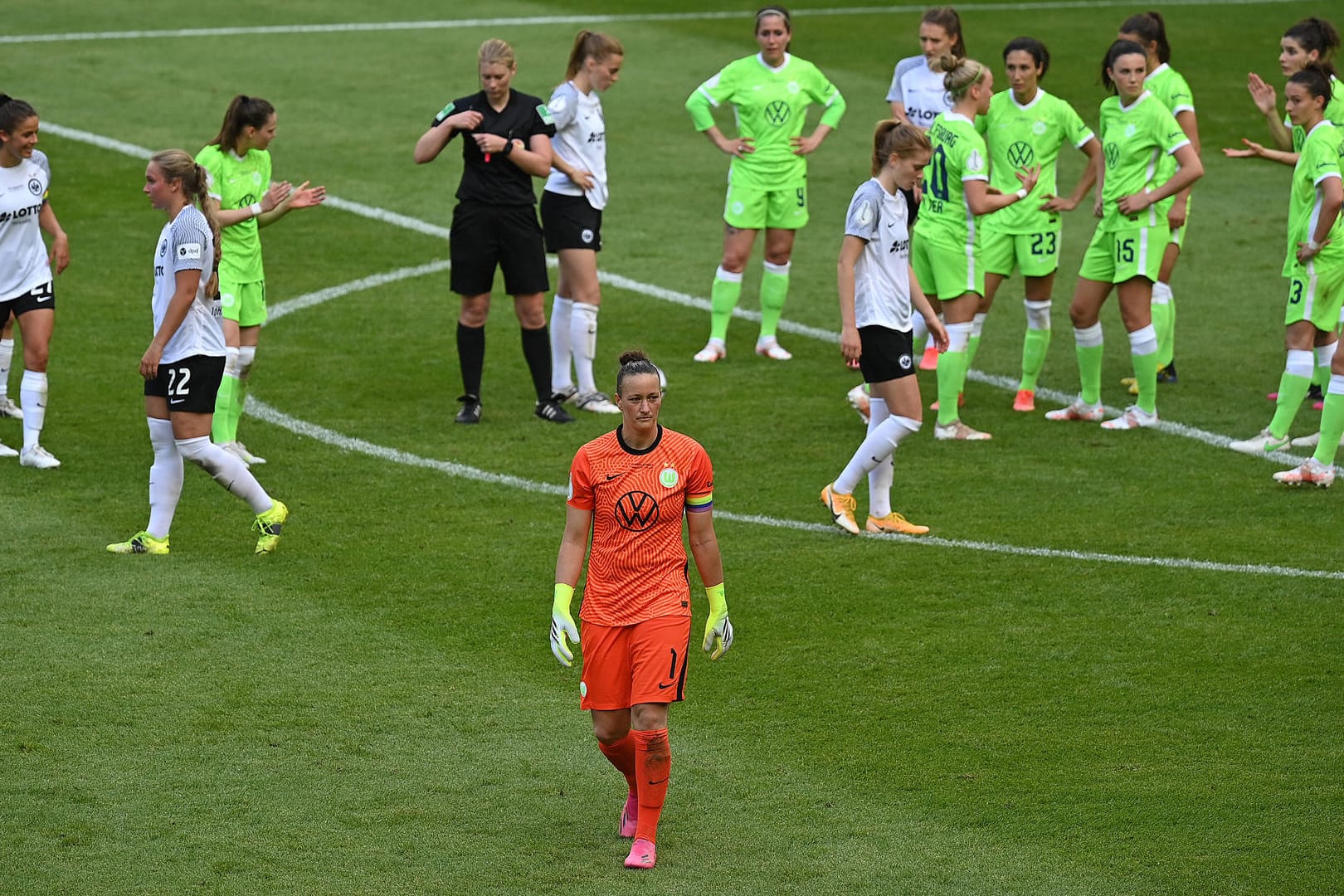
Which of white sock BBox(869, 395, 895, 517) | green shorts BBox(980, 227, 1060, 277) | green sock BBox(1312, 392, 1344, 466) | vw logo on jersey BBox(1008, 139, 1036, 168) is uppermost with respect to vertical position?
vw logo on jersey BBox(1008, 139, 1036, 168)

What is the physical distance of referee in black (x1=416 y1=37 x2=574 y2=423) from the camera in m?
11.9

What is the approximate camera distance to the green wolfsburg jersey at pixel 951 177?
38.3 feet

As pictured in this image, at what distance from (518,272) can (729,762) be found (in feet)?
18.9

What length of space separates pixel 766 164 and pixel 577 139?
1.98m

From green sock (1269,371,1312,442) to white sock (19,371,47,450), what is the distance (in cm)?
797

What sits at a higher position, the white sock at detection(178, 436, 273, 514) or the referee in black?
the referee in black

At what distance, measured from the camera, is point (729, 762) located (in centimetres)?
718

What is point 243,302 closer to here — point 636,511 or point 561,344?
point 561,344

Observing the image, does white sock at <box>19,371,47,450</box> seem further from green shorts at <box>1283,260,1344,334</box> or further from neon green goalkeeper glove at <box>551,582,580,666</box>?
green shorts at <box>1283,260,1344,334</box>

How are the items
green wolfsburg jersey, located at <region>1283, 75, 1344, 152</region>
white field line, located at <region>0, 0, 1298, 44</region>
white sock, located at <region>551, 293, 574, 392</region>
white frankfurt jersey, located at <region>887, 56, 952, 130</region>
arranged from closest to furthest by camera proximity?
green wolfsburg jersey, located at <region>1283, 75, 1344, 152</region>, white sock, located at <region>551, 293, 574, 392</region>, white frankfurt jersey, located at <region>887, 56, 952, 130</region>, white field line, located at <region>0, 0, 1298, 44</region>

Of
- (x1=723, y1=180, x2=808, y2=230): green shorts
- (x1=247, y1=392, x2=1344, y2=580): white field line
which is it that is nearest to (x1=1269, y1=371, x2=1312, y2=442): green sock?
(x1=247, y1=392, x2=1344, y2=580): white field line

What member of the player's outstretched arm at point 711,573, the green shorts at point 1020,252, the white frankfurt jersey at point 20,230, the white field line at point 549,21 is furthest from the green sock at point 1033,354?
the white field line at point 549,21

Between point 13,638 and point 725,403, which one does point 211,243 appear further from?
point 725,403

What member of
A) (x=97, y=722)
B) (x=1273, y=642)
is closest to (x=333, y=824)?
(x=97, y=722)
